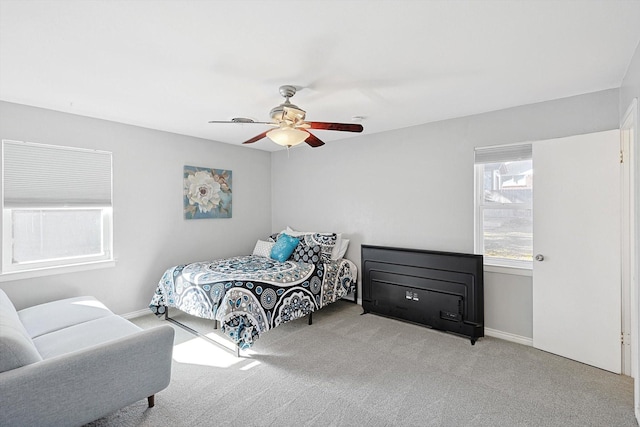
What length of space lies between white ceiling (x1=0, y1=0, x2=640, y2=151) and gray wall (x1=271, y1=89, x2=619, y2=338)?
0.24 metres

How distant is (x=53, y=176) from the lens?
3.30m

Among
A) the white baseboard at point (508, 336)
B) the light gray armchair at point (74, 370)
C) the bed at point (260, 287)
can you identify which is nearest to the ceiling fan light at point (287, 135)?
the bed at point (260, 287)

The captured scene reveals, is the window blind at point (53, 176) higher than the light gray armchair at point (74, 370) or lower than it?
higher

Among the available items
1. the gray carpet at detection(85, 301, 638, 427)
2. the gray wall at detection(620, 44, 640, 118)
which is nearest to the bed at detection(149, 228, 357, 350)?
the gray carpet at detection(85, 301, 638, 427)

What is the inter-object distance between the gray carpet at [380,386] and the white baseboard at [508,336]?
0.24 feet

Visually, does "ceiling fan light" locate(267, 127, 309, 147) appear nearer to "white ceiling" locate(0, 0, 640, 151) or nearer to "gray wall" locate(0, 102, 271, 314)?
"white ceiling" locate(0, 0, 640, 151)

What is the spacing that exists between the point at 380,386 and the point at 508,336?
173 centimetres

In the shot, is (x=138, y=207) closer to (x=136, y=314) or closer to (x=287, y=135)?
(x=136, y=314)

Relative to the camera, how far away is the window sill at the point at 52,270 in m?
3.03

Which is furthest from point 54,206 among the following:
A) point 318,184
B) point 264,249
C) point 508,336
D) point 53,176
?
point 508,336

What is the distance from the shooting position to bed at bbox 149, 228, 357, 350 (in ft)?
9.73

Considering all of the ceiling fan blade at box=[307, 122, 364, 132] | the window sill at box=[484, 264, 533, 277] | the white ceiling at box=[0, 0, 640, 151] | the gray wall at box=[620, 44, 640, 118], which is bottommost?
the window sill at box=[484, 264, 533, 277]

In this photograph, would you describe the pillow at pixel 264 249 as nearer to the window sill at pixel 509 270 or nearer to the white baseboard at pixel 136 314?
the white baseboard at pixel 136 314

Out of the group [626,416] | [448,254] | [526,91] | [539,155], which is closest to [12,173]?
[448,254]
